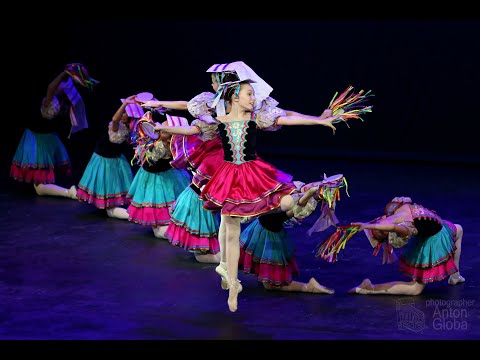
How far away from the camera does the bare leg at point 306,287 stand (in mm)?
5375

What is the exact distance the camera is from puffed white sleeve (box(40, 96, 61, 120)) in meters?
7.59

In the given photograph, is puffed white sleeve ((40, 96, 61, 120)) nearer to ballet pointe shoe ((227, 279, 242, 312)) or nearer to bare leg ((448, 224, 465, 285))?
ballet pointe shoe ((227, 279, 242, 312))

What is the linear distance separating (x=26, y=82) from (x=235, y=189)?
16.8 ft

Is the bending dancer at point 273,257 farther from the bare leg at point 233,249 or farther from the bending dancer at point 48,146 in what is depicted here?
the bending dancer at point 48,146

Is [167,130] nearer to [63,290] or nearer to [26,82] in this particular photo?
[63,290]

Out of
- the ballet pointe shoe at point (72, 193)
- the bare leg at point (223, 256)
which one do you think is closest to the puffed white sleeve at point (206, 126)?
the bare leg at point (223, 256)

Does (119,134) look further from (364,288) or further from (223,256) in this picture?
(364,288)

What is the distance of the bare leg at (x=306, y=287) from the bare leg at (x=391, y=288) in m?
0.14

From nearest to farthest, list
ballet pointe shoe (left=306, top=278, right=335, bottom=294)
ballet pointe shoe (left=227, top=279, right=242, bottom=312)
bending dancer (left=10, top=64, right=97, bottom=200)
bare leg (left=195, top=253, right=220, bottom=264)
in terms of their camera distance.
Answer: ballet pointe shoe (left=227, top=279, right=242, bottom=312)
ballet pointe shoe (left=306, top=278, right=335, bottom=294)
bare leg (left=195, top=253, right=220, bottom=264)
bending dancer (left=10, top=64, right=97, bottom=200)

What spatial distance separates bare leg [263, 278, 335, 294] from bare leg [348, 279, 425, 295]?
0.14 meters

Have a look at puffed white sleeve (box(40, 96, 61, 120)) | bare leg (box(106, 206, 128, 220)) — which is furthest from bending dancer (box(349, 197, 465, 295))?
puffed white sleeve (box(40, 96, 61, 120))

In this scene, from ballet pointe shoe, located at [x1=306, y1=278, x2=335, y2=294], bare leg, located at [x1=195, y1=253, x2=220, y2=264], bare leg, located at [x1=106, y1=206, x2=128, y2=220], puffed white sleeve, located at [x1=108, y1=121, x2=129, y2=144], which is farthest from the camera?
bare leg, located at [x1=106, y1=206, x2=128, y2=220]
